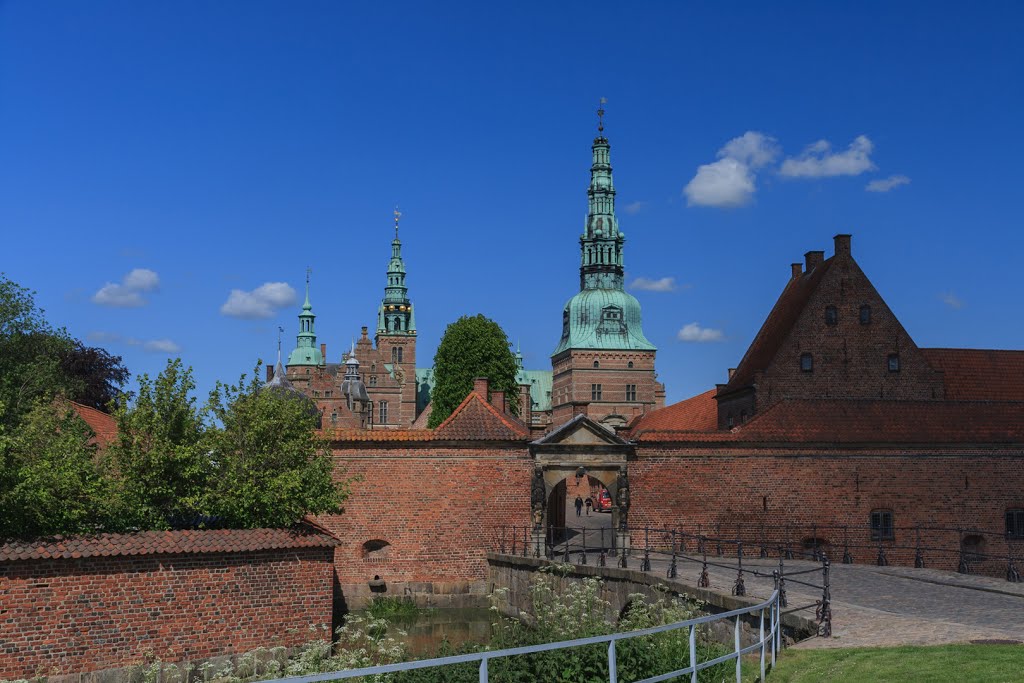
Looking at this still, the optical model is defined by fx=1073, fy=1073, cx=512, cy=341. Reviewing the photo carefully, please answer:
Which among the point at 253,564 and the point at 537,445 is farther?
the point at 537,445

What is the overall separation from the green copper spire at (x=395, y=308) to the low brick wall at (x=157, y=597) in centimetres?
9090

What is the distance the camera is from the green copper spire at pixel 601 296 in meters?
95.8

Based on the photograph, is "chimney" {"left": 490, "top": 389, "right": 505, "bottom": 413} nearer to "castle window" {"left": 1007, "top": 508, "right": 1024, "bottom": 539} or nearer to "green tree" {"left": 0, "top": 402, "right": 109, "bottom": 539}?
"castle window" {"left": 1007, "top": 508, "right": 1024, "bottom": 539}

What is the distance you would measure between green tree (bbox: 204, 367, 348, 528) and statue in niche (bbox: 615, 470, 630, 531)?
8.65 meters

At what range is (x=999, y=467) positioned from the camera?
31.8 meters

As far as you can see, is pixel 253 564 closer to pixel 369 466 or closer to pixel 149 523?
pixel 149 523

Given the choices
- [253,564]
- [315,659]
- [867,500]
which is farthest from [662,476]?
[315,659]

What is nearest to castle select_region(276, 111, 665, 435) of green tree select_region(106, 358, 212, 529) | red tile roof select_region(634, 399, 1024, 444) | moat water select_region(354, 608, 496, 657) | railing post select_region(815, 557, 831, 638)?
red tile roof select_region(634, 399, 1024, 444)

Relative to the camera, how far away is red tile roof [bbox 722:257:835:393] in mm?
37594

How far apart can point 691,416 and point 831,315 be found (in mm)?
17933

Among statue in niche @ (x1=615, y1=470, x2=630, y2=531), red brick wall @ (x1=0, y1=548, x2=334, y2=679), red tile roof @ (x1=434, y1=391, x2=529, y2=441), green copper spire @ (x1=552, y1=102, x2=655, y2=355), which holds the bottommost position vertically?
red brick wall @ (x1=0, y1=548, x2=334, y2=679)

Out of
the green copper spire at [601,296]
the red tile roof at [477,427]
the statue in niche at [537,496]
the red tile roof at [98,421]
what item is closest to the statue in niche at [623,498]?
the statue in niche at [537,496]

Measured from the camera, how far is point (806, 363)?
37.0 meters

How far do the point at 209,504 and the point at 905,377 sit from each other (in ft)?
82.4
